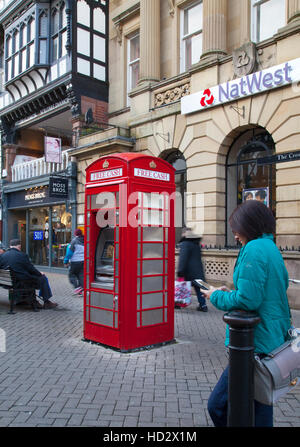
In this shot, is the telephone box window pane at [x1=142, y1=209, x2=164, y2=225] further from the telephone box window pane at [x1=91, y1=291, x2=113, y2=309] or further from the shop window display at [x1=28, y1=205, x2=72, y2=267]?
the shop window display at [x1=28, y1=205, x2=72, y2=267]

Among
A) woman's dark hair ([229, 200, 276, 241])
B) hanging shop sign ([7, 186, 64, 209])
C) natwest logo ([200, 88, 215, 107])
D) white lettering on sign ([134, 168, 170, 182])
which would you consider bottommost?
woman's dark hair ([229, 200, 276, 241])

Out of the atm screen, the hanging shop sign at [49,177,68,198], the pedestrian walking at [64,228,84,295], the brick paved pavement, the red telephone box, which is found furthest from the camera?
the hanging shop sign at [49,177,68,198]

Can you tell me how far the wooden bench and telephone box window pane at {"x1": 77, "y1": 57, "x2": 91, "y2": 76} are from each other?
33.6 ft

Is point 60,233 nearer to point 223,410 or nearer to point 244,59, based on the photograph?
point 244,59

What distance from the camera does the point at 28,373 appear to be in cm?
463

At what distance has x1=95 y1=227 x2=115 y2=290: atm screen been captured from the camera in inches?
219

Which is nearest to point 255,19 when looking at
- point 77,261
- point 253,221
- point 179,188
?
point 179,188

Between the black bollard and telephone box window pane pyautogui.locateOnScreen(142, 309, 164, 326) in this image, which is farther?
telephone box window pane pyautogui.locateOnScreen(142, 309, 164, 326)

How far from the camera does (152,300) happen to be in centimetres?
555

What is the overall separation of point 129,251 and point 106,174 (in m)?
1.19

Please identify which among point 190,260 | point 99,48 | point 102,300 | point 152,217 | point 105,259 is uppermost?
point 99,48

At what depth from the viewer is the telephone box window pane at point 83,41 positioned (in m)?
15.4

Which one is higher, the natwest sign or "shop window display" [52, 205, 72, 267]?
the natwest sign

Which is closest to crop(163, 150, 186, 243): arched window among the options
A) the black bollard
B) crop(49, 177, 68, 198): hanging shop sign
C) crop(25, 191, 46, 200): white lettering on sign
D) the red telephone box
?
crop(49, 177, 68, 198): hanging shop sign
